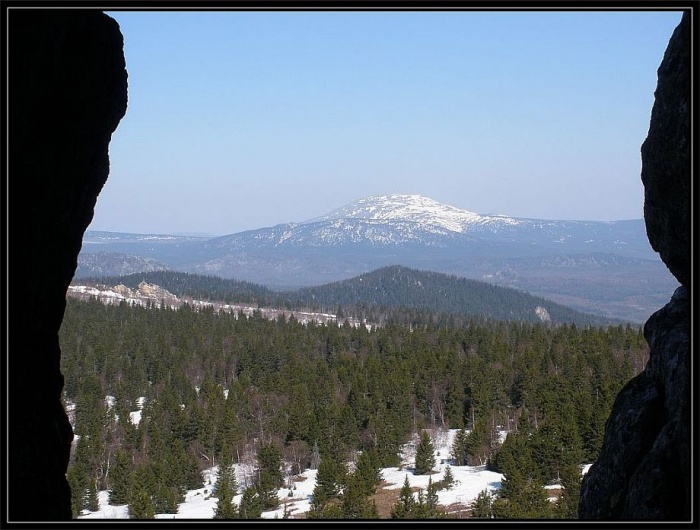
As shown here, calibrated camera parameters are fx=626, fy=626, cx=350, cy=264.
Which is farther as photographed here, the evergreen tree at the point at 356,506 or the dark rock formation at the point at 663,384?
the evergreen tree at the point at 356,506

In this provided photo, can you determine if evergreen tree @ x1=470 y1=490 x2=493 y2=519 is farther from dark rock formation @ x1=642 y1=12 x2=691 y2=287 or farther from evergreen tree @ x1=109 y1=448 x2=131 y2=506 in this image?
dark rock formation @ x1=642 y1=12 x2=691 y2=287

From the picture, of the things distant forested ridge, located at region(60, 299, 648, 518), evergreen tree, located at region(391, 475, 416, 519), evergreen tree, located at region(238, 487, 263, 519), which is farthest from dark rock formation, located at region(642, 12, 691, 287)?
evergreen tree, located at region(238, 487, 263, 519)

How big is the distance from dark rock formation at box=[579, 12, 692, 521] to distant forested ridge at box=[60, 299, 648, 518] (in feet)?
94.5

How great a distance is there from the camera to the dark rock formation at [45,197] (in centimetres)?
737

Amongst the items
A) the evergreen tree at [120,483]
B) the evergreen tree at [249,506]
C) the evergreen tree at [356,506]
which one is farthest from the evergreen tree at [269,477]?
the evergreen tree at [120,483]

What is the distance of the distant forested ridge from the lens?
5075cm

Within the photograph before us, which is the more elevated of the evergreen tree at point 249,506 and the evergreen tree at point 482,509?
the evergreen tree at point 482,509

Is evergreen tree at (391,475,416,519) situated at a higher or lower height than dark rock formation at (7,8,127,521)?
lower

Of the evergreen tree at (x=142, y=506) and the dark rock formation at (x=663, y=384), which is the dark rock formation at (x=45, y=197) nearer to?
the dark rock formation at (x=663, y=384)

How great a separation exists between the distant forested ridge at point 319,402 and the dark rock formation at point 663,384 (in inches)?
1134

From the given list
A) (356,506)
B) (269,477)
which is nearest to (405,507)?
(356,506)

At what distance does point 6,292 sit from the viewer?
731 centimetres

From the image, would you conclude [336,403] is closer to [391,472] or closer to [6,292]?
[391,472]

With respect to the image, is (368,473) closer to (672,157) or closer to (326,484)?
(326,484)
